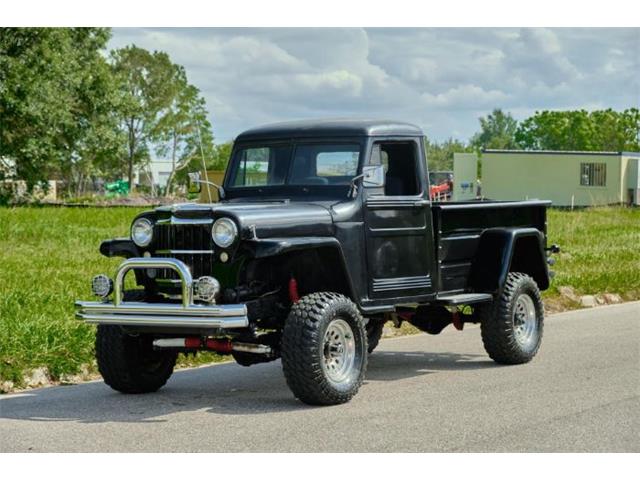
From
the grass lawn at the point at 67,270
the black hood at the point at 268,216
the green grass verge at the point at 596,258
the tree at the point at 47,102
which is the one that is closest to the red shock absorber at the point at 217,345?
the black hood at the point at 268,216

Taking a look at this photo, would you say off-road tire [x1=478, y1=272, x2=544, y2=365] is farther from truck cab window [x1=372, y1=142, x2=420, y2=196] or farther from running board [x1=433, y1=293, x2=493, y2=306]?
truck cab window [x1=372, y1=142, x2=420, y2=196]

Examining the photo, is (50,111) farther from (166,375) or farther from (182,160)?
(182,160)

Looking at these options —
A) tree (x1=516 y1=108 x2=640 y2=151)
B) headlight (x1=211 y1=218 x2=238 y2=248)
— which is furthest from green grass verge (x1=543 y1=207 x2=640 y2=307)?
tree (x1=516 y1=108 x2=640 y2=151)

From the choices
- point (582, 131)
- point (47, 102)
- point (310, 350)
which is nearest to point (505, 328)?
point (310, 350)

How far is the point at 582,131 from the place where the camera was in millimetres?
118062

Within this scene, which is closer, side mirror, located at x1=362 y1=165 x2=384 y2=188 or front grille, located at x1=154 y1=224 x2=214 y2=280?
front grille, located at x1=154 y1=224 x2=214 y2=280

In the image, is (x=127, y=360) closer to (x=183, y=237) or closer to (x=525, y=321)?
(x=183, y=237)

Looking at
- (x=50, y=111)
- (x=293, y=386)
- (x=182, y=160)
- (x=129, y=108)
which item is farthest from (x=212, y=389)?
(x=182, y=160)

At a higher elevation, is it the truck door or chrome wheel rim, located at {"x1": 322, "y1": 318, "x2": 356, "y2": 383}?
the truck door

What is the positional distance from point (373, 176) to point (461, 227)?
177cm

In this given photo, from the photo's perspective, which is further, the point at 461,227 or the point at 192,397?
the point at 461,227

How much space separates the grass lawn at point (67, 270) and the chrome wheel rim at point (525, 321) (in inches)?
128

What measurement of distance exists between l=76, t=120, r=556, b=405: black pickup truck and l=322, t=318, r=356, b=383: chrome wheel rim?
0.01 metres

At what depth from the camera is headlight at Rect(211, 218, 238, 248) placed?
9301 millimetres
